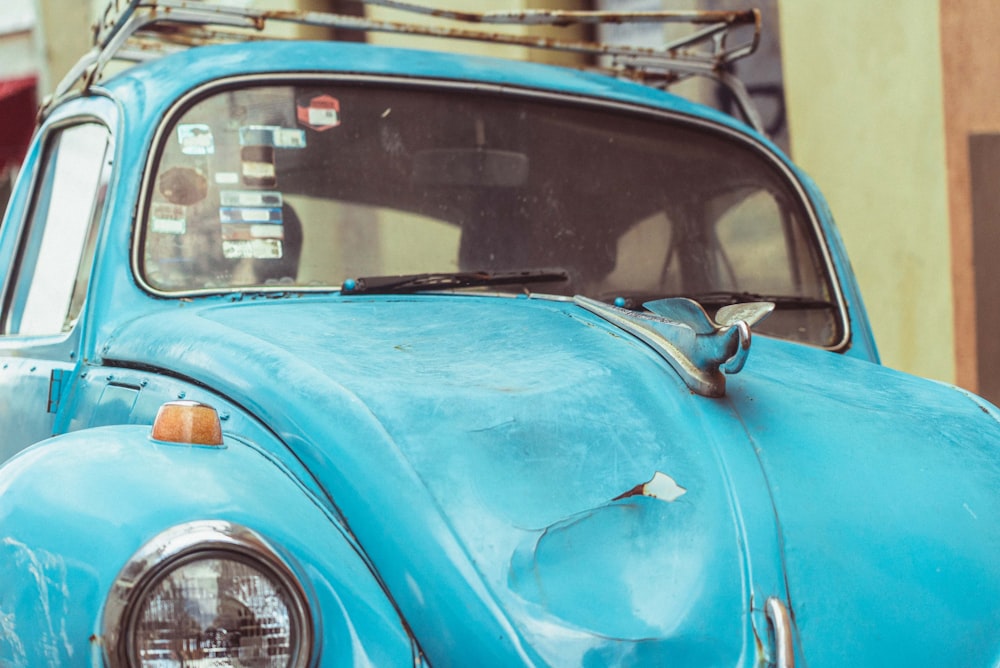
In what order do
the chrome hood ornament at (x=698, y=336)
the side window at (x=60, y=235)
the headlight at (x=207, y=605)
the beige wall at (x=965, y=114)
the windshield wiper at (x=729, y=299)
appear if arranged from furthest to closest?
the beige wall at (x=965, y=114)
the side window at (x=60, y=235)
the windshield wiper at (x=729, y=299)
the chrome hood ornament at (x=698, y=336)
the headlight at (x=207, y=605)

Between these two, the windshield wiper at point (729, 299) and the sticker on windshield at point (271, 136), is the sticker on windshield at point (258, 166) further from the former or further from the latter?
the windshield wiper at point (729, 299)

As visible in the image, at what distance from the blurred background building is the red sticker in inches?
148

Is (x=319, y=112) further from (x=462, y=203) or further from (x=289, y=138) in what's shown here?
(x=462, y=203)

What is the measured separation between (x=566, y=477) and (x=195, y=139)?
145 cm

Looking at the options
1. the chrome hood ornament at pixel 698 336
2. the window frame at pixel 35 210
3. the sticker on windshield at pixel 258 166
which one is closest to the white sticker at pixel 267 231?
the sticker on windshield at pixel 258 166

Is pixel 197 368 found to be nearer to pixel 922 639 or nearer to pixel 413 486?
pixel 413 486

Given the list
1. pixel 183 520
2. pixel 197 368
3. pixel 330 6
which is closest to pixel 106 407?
pixel 197 368

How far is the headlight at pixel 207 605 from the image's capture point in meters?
1.48

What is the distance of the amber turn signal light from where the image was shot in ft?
5.81

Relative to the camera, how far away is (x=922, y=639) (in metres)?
1.69

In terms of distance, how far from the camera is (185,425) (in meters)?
1.78

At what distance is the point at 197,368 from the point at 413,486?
62 cm

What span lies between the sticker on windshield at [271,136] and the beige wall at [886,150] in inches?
153

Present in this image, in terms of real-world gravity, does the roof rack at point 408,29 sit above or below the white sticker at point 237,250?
above
